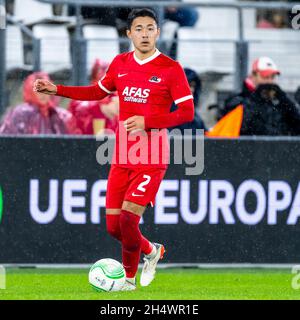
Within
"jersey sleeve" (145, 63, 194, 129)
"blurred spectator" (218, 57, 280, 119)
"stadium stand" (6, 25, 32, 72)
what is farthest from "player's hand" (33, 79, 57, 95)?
"stadium stand" (6, 25, 32, 72)

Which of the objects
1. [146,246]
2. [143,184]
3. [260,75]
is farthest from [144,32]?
[260,75]

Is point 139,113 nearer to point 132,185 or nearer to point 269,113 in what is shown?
point 132,185

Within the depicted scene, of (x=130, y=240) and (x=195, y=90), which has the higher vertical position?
(x=195, y=90)

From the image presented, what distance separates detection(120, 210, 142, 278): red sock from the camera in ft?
32.6

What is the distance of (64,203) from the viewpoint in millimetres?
11984

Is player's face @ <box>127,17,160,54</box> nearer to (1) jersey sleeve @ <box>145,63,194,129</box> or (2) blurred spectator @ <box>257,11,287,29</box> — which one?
(1) jersey sleeve @ <box>145,63,194,129</box>

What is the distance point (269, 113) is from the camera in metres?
13.1

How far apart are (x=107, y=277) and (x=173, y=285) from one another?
102 cm

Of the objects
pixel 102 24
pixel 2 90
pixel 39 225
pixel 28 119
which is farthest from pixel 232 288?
pixel 102 24

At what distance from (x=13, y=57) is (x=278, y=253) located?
176 inches

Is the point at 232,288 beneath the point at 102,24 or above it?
beneath

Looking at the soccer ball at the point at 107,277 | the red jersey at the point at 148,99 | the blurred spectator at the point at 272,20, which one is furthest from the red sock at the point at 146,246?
the blurred spectator at the point at 272,20

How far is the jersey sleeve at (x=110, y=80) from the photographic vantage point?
10.2 metres

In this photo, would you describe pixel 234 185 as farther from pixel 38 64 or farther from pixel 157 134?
pixel 38 64
